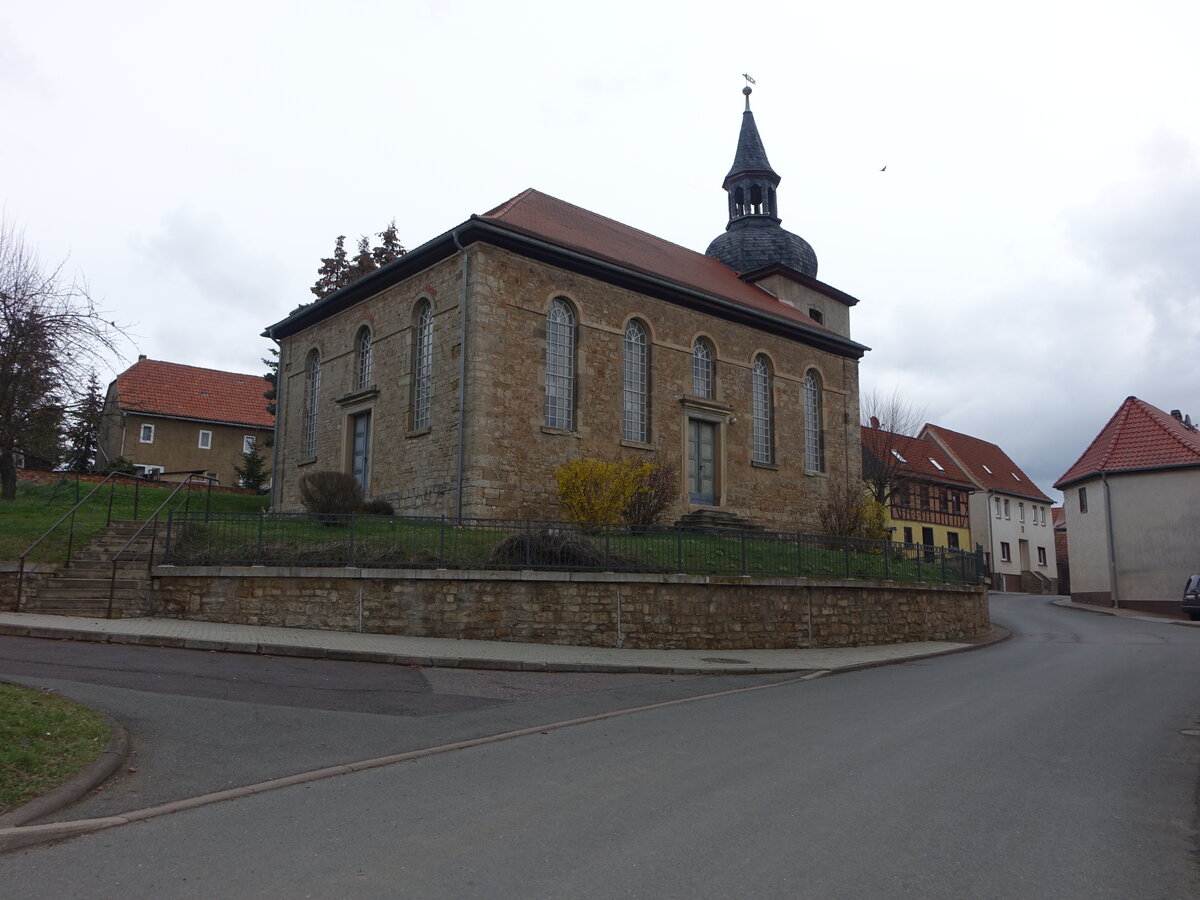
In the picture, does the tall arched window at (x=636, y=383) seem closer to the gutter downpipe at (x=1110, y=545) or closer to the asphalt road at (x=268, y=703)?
the asphalt road at (x=268, y=703)

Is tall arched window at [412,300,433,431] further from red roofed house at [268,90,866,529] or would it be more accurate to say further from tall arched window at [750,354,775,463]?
tall arched window at [750,354,775,463]

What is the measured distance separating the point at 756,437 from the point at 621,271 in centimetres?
721

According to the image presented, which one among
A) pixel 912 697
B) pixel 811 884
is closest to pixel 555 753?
pixel 811 884

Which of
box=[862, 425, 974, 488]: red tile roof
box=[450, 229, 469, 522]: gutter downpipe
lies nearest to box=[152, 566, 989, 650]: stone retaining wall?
box=[450, 229, 469, 522]: gutter downpipe

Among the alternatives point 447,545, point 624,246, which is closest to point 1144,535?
point 624,246

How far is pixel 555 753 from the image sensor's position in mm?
7395

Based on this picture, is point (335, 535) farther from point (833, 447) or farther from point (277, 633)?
point (833, 447)

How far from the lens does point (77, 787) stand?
577 cm

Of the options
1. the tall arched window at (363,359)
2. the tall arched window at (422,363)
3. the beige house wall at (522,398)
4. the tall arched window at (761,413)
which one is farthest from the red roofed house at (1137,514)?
the tall arched window at (363,359)

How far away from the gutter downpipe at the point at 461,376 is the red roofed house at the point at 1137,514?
29.9m

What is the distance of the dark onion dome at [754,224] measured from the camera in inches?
1355

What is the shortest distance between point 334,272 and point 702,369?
1799cm

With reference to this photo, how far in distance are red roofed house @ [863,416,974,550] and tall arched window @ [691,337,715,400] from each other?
20624 millimetres

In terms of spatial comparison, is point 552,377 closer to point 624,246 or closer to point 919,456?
point 624,246
